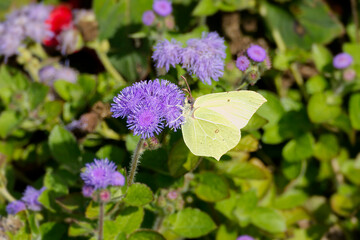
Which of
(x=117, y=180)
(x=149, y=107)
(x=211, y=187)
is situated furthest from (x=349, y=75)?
(x=117, y=180)

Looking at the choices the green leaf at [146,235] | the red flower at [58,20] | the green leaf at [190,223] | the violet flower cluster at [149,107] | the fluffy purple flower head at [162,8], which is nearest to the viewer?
the violet flower cluster at [149,107]

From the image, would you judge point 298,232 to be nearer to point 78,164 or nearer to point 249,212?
point 249,212

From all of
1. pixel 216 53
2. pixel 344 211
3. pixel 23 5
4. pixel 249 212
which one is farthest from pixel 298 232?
pixel 23 5

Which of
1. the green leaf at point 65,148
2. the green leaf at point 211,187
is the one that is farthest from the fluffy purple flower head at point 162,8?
the green leaf at point 211,187

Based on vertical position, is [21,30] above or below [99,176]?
above

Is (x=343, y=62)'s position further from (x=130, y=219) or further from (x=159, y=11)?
(x=130, y=219)

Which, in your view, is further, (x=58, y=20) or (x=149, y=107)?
(x=58, y=20)

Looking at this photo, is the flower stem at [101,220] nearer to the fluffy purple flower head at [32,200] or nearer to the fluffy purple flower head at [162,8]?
the fluffy purple flower head at [32,200]
